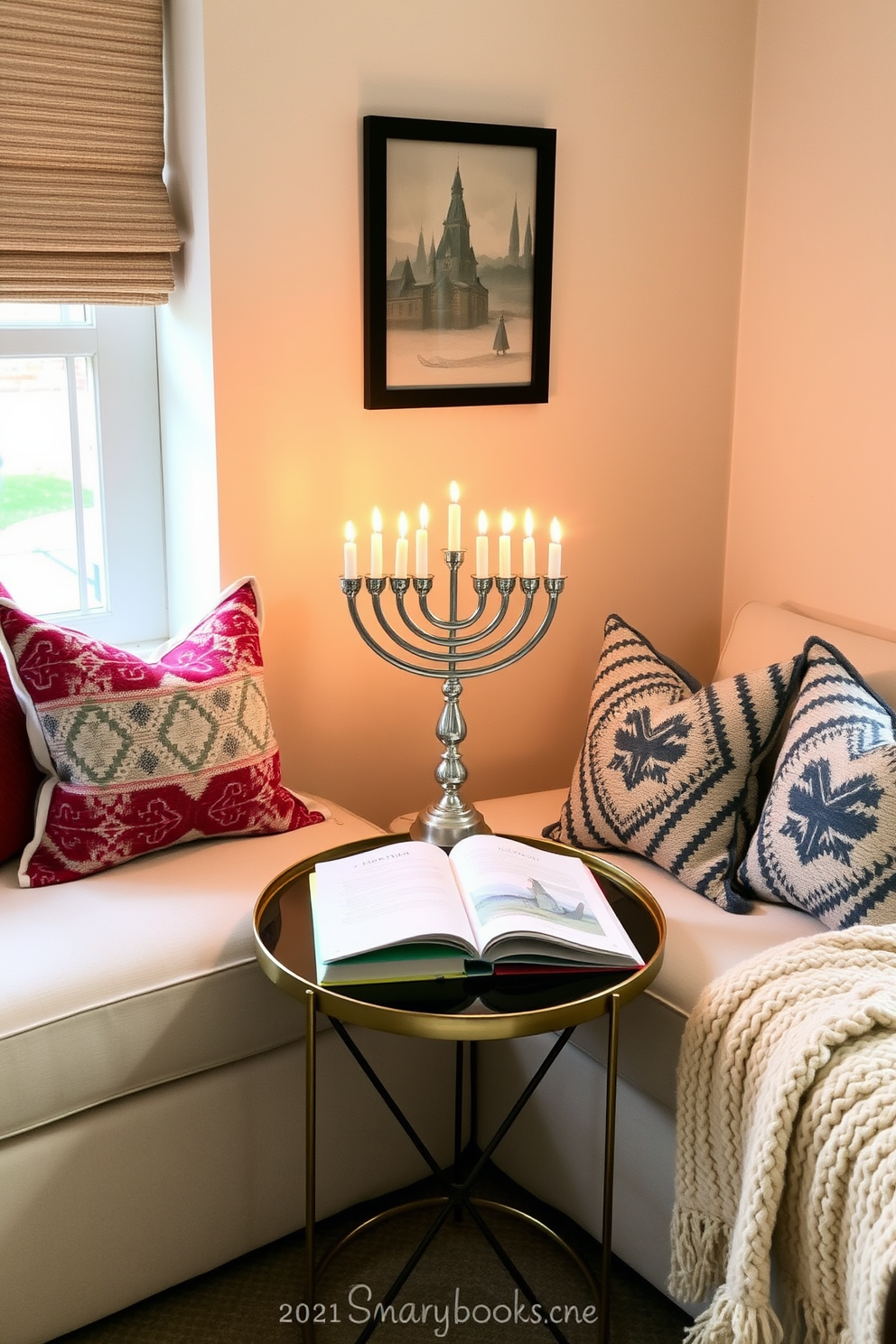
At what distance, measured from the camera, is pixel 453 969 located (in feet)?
4.90

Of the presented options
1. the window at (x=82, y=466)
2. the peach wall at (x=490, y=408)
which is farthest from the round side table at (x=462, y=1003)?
the window at (x=82, y=466)

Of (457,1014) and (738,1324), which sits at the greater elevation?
(457,1014)

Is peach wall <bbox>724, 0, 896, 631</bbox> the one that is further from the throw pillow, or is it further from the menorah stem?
the throw pillow

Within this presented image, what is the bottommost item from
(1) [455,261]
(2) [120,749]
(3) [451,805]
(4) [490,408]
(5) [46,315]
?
(3) [451,805]

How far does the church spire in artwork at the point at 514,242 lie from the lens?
2.21 m

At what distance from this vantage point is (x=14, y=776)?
1.84m

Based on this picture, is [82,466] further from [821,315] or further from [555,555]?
[821,315]

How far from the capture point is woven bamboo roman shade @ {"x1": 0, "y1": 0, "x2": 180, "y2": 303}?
194 cm

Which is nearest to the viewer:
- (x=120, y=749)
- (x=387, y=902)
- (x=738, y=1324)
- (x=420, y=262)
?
(x=738, y=1324)

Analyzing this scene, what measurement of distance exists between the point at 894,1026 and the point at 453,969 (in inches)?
19.2

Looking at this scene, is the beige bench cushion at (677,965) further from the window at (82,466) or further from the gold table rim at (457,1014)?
the window at (82,466)

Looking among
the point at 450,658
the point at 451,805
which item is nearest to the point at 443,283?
the point at 450,658

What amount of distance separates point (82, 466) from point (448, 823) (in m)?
0.92

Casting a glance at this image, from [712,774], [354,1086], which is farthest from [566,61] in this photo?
[354,1086]
